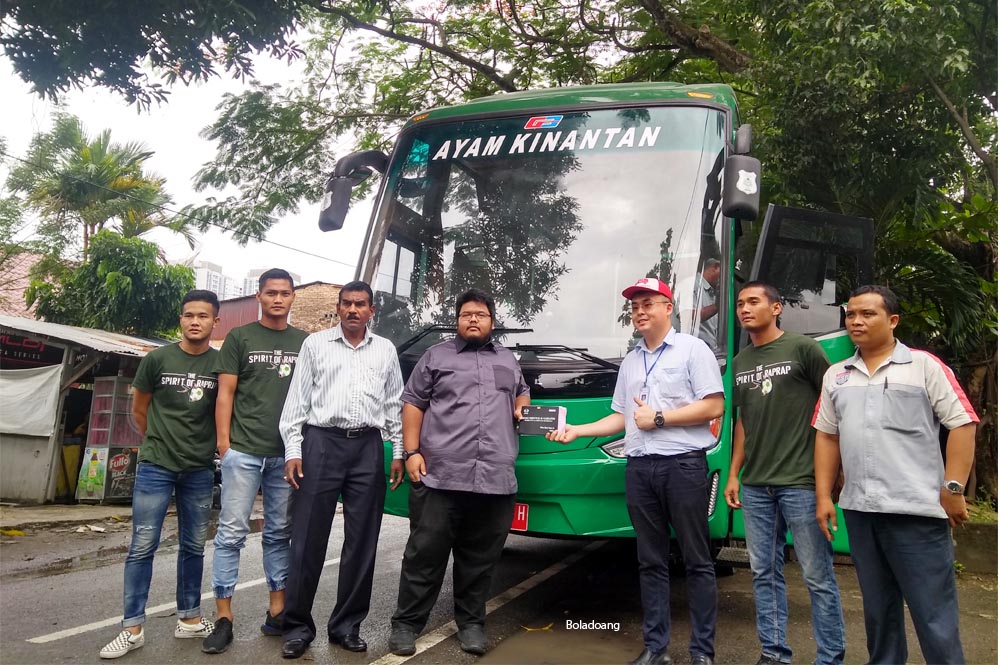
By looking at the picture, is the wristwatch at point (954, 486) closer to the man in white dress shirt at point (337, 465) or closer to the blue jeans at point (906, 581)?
the blue jeans at point (906, 581)

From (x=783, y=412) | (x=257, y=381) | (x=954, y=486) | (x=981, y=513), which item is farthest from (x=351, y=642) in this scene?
(x=981, y=513)

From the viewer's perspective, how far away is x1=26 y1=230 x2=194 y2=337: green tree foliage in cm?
1647

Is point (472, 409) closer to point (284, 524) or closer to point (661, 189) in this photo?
point (284, 524)

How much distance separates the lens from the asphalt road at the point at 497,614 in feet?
14.2

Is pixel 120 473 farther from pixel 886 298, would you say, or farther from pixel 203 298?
pixel 886 298

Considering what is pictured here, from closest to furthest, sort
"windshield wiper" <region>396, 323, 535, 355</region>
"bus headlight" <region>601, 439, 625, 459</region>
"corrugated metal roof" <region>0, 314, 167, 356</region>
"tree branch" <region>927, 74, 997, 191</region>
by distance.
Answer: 1. "bus headlight" <region>601, 439, 625, 459</region>
2. "windshield wiper" <region>396, 323, 535, 355</region>
3. "tree branch" <region>927, 74, 997, 191</region>
4. "corrugated metal roof" <region>0, 314, 167, 356</region>

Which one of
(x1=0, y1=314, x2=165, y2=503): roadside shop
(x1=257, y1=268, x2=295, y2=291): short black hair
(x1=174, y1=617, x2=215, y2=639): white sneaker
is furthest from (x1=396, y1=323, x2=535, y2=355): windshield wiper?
(x1=0, y1=314, x2=165, y2=503): roadside shop

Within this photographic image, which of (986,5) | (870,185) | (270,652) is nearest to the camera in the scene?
(270,652)

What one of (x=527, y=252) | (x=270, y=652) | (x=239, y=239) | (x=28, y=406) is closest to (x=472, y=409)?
(x=527, y=252)

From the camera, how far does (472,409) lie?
4.38 metres

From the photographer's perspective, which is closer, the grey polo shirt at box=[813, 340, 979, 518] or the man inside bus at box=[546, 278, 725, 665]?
the grey polo shirt at box=[813, 340, 979, 518]

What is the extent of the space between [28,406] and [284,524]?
8.74 metres

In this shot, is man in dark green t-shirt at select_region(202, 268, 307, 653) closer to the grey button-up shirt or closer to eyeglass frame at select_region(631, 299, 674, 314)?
the grey button-up shirt

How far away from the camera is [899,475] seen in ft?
10.9
